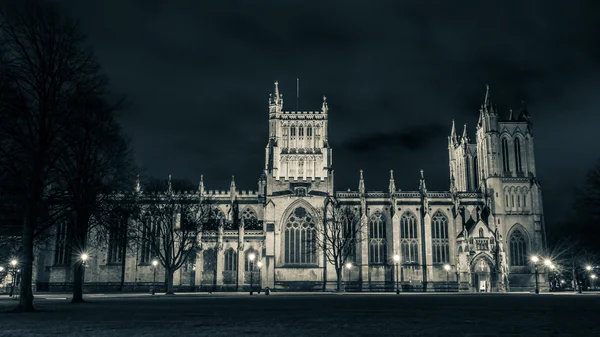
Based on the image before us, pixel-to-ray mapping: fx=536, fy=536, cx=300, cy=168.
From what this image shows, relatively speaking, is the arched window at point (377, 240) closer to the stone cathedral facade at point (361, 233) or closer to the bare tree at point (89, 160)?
the stone cathedral facade at point (361, 233)

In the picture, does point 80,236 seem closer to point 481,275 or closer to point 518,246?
point 481,275

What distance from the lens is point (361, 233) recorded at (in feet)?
262

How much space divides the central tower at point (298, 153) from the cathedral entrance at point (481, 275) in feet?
75.7

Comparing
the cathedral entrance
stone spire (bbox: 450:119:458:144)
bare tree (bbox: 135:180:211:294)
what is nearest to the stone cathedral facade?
the cathedral entrance

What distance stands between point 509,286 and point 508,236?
8.10m

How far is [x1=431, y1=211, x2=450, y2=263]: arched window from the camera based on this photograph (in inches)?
3159

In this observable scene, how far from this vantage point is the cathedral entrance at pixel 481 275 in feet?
245

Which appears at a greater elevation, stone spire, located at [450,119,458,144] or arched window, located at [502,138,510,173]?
stone spire, located at [450,119,458,144]

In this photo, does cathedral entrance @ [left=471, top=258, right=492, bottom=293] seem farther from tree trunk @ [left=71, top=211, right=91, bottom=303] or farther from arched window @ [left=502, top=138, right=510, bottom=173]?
tree trunk @ [left=71, top=211, right=91, bottom=303]

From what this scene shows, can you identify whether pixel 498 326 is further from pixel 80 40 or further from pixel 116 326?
pixel 80 40

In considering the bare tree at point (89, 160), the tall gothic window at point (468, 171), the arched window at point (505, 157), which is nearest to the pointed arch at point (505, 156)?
the arched window at point (505, 157)

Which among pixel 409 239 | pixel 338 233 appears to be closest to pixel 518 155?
pixel 409 239

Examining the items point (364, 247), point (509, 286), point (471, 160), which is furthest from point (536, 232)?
point (364, 247)

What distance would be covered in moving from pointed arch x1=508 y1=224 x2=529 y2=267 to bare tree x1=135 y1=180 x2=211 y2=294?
1758 inches
